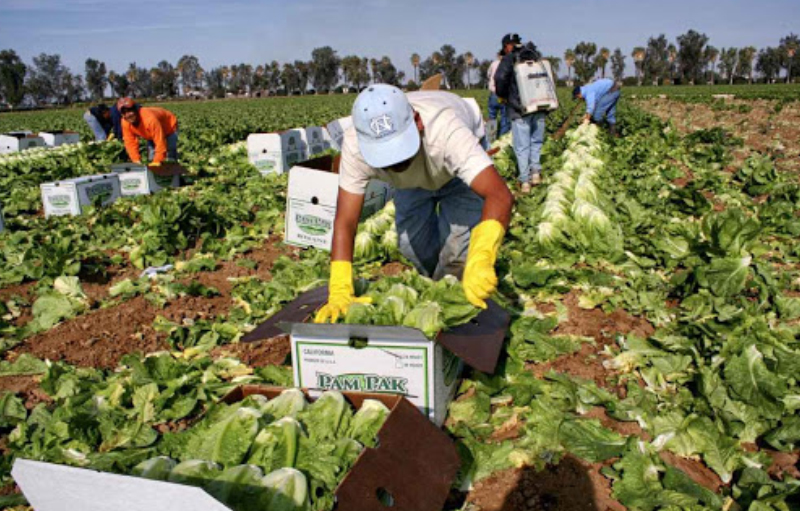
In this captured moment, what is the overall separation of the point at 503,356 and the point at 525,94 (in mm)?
6182

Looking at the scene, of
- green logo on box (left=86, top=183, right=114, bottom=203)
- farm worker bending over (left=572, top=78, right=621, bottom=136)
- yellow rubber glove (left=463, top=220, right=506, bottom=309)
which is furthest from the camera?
farm worker bending over (left=572, top=78, right=621, bottom=136)

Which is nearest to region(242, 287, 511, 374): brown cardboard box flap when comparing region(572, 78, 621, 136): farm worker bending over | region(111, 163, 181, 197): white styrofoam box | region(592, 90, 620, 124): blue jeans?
region(111, 163, 181, 197): white styrofoam box

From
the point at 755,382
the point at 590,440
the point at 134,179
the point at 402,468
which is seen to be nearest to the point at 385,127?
the point at 402,468

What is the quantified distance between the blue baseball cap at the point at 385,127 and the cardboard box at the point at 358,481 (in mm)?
1348

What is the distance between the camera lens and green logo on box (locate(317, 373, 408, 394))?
3219mm

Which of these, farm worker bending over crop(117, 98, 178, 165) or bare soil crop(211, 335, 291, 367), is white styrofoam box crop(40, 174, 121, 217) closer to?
farm worker bending over crop(117, 98, 178, 165)

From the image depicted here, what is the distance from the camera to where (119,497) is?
199cm

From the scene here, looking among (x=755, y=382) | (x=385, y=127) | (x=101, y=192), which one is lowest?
(x=755, y=382)

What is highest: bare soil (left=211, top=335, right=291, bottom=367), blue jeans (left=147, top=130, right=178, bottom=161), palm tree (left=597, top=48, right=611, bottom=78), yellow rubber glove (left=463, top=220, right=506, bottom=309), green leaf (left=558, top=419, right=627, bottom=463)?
palm tree (left=597, top=48, right=611, bottom=78)

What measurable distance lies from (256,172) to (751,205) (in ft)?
29.8

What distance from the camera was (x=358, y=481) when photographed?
7.56 feet

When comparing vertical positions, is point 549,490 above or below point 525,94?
below

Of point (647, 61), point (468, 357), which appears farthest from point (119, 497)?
point (647, 61)

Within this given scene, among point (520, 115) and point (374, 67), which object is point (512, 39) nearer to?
point (520, 115)
